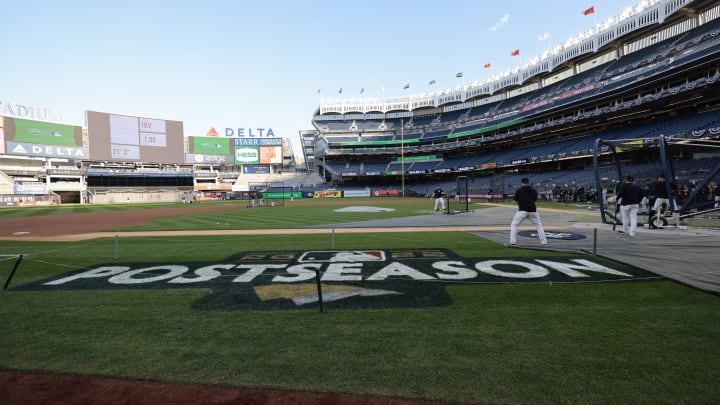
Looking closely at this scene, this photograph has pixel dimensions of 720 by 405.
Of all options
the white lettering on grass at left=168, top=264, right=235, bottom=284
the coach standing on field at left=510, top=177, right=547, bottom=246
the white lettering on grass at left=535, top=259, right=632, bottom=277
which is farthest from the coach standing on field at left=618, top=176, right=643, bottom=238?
the white lettering on grass at left=168, top=264, right=235, bottom=284

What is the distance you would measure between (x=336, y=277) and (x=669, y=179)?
14008 mm

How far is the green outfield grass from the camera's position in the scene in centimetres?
300

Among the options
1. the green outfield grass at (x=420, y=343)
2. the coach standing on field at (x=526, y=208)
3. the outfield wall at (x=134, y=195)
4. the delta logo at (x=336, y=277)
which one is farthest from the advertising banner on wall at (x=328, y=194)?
the green outfield grass at (x=420, y=343)

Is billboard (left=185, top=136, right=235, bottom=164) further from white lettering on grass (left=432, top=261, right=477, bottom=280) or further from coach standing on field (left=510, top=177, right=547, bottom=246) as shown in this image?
white lettering on grass (left=432, top=261, right=477, bottom=280)

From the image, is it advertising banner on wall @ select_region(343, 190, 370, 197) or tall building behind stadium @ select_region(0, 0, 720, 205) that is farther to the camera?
advertising banner on wall @ select_region(343, 190, 370, 197)

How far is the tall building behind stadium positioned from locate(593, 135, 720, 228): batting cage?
293 mm

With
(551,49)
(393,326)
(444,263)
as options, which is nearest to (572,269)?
(444,263)

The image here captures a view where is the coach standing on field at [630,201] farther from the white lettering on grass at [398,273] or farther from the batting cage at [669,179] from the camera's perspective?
the white lettering on grass at [398,273]

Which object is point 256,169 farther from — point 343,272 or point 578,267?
point 578,267

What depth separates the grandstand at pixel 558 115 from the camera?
33.6m

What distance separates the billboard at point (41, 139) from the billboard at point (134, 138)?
3500 millimetres

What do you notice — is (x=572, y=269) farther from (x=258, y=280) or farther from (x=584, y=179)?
(x=584, y=179)

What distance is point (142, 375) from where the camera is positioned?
10.8 ft

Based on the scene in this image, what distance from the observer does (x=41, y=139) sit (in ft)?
205
